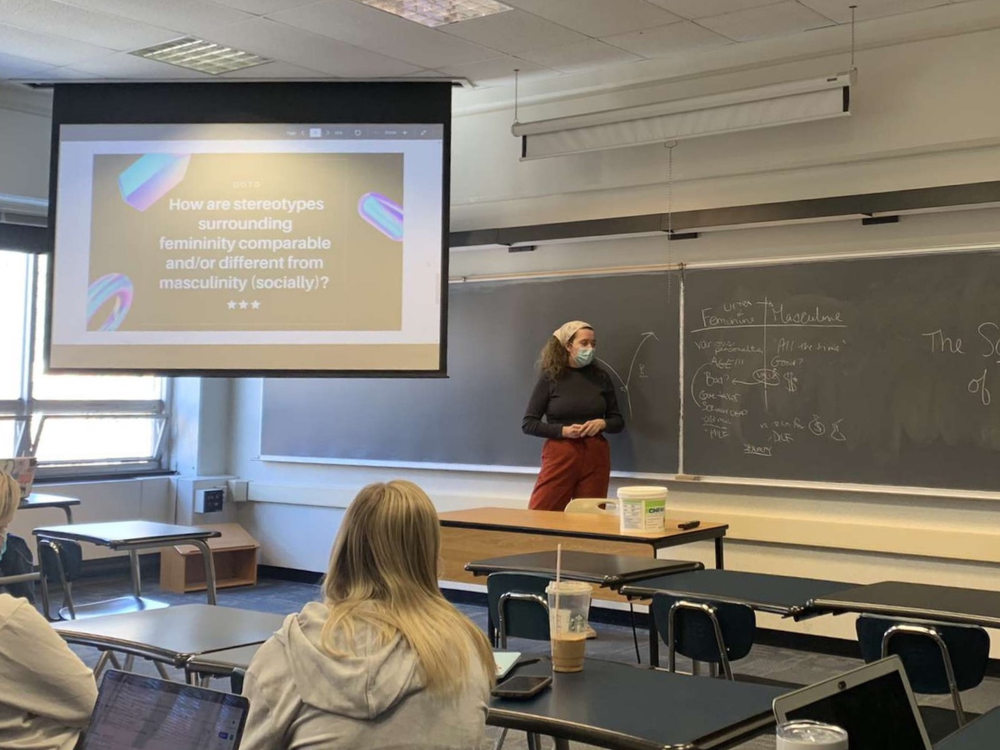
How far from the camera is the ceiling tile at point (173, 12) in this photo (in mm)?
4613

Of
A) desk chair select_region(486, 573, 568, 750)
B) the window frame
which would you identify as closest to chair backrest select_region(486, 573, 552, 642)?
desk chair select_region(486, 573, 568, 750)

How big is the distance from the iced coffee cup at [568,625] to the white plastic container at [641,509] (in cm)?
188

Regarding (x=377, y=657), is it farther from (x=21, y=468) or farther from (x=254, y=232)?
(x=21, y=468)

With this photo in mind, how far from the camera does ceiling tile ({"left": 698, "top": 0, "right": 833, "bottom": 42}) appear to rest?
4641 millimetres

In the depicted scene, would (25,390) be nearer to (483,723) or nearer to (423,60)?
(423,60)

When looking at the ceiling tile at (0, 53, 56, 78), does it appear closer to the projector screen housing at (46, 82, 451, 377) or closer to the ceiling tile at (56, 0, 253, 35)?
the projector screen housing at (46, 82, 451, 377)

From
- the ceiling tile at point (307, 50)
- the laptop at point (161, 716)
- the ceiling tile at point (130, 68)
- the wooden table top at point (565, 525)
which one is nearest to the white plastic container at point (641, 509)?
the wooden table top at point (565, 525)

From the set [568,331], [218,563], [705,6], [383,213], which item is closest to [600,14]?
[705,6]

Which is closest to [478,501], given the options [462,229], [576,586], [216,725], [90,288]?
[462,229]

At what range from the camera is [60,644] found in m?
1.92

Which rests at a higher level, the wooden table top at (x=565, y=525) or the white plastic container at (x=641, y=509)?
the white plastic container at (x=641, y=509)

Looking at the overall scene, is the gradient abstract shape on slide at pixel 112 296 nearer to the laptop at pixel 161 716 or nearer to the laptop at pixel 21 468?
the laptop at pixel 21 468

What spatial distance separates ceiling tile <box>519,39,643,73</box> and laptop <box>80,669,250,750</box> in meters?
3.99

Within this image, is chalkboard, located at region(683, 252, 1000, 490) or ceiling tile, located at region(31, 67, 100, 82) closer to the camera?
chalkboard, located at region(683, 252, 1000, 490)
